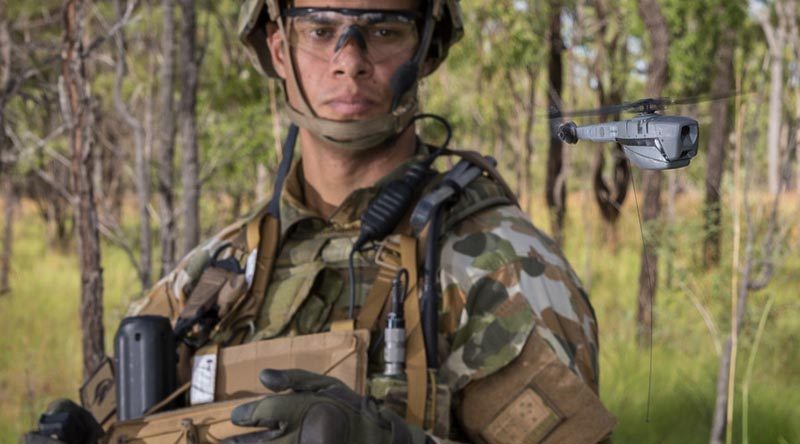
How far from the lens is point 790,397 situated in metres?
5.59

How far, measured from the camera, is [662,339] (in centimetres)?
762

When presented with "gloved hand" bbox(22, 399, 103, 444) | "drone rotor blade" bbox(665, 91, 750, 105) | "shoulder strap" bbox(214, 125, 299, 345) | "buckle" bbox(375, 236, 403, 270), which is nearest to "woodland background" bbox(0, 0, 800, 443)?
"drone rotor blade" bbox(665, 91, 750, 105)

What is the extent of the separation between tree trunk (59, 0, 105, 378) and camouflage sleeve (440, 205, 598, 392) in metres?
2.73

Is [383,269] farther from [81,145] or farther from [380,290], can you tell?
[81,145]

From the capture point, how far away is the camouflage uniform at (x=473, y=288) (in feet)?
7.04

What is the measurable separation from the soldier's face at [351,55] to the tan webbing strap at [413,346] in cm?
40

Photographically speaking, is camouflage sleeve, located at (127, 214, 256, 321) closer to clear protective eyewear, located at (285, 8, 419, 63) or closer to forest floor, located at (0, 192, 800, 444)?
clear protective eyewear, located at (285, 8, 419, 63)

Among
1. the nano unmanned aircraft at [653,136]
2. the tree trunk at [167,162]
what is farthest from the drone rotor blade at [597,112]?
the tree trunk at [167,162]

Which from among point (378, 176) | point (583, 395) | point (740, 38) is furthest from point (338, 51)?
point (740, 38)

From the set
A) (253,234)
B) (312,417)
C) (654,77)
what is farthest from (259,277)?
(654,77)

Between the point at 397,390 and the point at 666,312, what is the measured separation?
6.08m

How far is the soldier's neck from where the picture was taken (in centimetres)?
258

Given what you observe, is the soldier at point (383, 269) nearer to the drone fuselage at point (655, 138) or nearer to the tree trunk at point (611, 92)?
the drone fuselage at point (655, 138)

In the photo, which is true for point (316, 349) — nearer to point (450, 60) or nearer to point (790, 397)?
point (790, 397)
